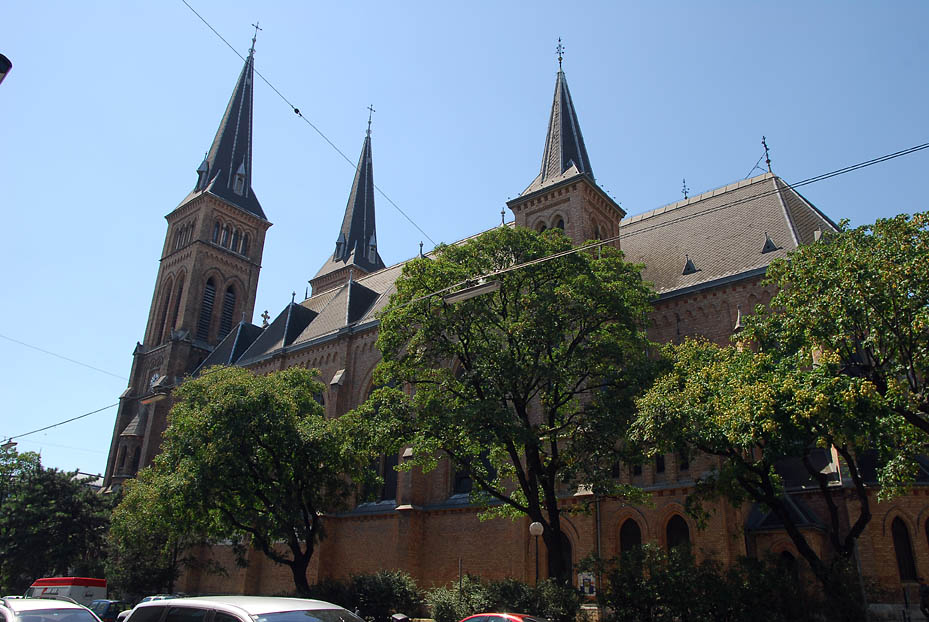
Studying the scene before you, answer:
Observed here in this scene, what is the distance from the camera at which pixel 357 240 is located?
57.8m

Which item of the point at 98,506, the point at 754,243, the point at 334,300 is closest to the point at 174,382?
the point at 98,506

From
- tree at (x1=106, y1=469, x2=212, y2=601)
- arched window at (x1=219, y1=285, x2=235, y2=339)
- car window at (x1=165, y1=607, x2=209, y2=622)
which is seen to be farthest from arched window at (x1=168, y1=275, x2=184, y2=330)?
car window at (x1=165, y1=607, x2=209, y2=622)

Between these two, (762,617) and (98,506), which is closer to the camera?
(762,617)

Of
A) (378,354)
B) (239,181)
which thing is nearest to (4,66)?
(378,354)

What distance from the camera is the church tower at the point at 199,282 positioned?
44.8 meters

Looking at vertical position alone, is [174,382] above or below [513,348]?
above

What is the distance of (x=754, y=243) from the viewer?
2616 centimetres

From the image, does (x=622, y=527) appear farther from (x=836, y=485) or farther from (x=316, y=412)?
(x=316, y=412)

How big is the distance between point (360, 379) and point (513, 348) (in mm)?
15041

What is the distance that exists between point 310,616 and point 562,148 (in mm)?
29592

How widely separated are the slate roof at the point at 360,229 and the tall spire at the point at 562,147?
78.6 ft

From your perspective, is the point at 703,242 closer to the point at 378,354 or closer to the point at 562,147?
the point at 562,147

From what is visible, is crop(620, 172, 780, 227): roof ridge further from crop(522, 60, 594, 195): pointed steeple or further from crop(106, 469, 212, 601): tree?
crop(106, 469, 212, 601): tree

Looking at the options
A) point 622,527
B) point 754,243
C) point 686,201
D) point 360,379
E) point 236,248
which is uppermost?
point 236,248
